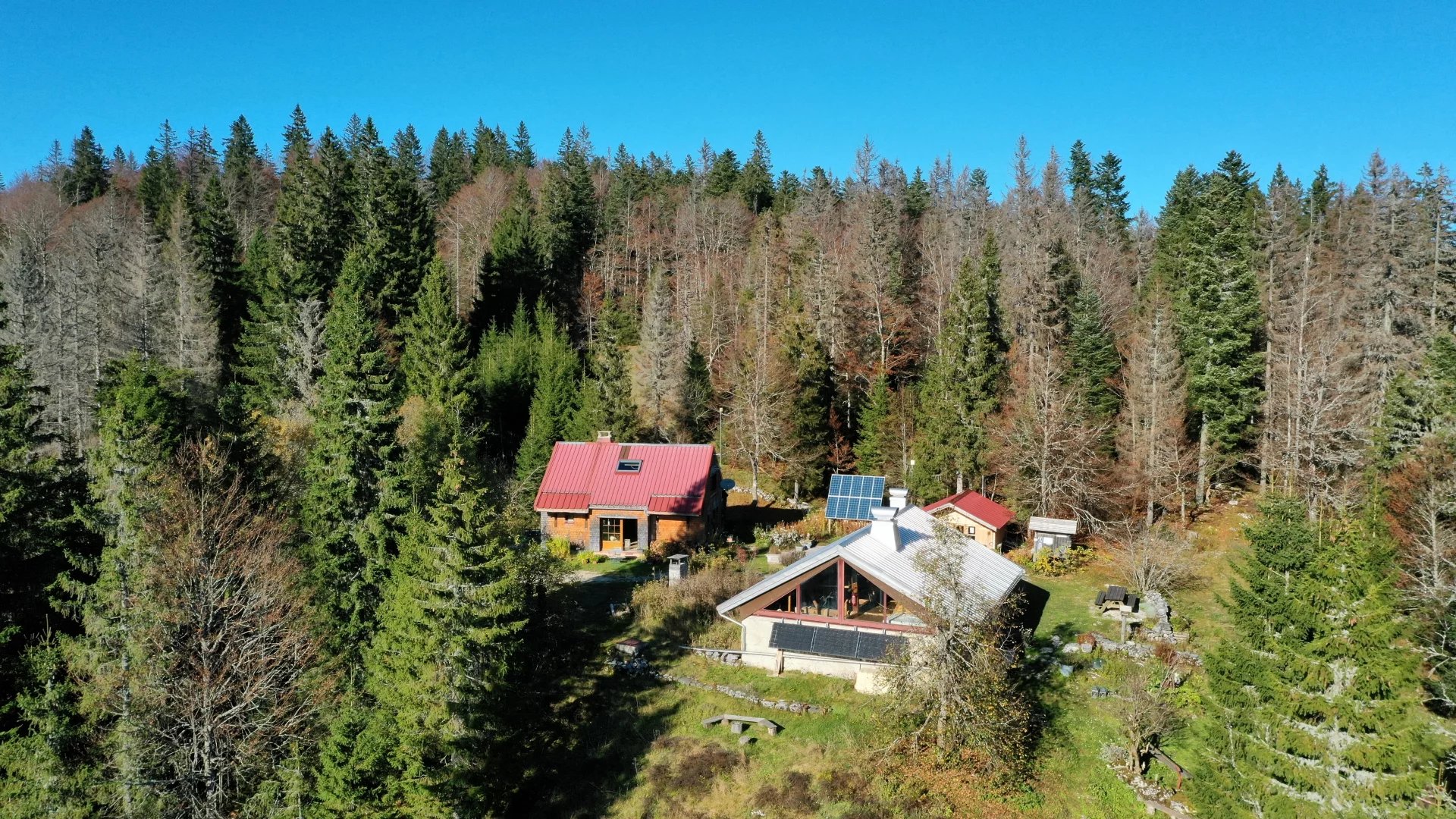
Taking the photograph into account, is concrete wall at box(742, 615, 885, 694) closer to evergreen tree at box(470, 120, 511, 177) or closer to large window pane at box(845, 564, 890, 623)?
large window pane at box(845, 564, 890, 623)

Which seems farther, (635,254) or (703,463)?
(635,254)

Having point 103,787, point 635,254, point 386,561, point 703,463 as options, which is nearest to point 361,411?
point 386,561

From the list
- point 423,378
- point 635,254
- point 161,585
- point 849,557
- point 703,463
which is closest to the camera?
point 161,585

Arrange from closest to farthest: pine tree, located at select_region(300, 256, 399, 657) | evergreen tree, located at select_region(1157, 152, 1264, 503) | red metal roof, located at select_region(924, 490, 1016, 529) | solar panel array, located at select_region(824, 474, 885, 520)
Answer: pine tree, located at select_region(300, 256, 399, 657) → red metal roof, located at select_region(924, 490, 1016, 529) → solar panel array, located at select_region(824, 474, 885, 520) → evergreen tree, located at select_region(1157, 152, 1264, 503)

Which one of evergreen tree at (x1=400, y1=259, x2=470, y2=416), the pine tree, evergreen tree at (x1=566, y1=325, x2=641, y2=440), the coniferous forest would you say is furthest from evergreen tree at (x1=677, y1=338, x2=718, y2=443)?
the pine tree

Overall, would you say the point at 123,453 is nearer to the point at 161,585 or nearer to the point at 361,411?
the point at 161,585

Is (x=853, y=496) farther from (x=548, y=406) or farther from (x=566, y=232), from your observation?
(x=566, y=232)

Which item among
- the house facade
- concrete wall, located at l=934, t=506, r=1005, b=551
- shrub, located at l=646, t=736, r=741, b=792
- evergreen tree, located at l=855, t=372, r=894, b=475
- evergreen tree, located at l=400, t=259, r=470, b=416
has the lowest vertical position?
shrub, located at l=646, t=736, r=741, b=792
